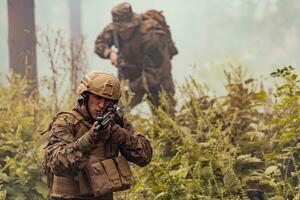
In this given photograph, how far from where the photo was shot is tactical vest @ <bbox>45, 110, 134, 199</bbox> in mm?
3535

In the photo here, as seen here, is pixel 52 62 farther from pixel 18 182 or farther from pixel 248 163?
pixel 248 163

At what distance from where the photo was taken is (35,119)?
6.97m

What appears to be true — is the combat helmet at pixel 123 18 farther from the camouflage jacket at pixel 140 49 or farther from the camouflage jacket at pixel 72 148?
the camouflage jacket at pixel 72 148

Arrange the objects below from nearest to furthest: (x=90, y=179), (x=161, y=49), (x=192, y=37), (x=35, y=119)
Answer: (x=90, y=179)
(x=35, y=119)
(x=161, y=49)
(x=192, y=37)

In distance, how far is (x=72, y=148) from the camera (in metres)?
3.42

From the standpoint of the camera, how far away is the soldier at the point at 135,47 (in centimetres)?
802

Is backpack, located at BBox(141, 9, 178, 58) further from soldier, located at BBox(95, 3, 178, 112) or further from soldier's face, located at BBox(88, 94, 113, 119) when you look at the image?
soldier's face, located at BBox(88, 94, 113, 119)

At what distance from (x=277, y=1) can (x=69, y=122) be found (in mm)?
25881

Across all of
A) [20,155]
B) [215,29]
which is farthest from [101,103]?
[215,29]

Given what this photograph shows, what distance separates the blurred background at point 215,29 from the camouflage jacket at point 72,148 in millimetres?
20517

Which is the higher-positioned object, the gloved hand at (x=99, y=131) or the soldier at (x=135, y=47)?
the soldier at (x=135, y=47)

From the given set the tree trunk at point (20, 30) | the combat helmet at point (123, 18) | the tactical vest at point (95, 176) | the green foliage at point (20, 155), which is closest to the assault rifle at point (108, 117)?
the tactical vest at point (95, 176)

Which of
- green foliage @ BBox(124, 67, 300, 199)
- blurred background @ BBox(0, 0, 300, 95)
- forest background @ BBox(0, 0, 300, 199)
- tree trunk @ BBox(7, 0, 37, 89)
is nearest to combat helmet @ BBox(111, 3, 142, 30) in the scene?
forest background @ BBox(0, 0, 300, 199)

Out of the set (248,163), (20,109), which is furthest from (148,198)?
(20,109)
